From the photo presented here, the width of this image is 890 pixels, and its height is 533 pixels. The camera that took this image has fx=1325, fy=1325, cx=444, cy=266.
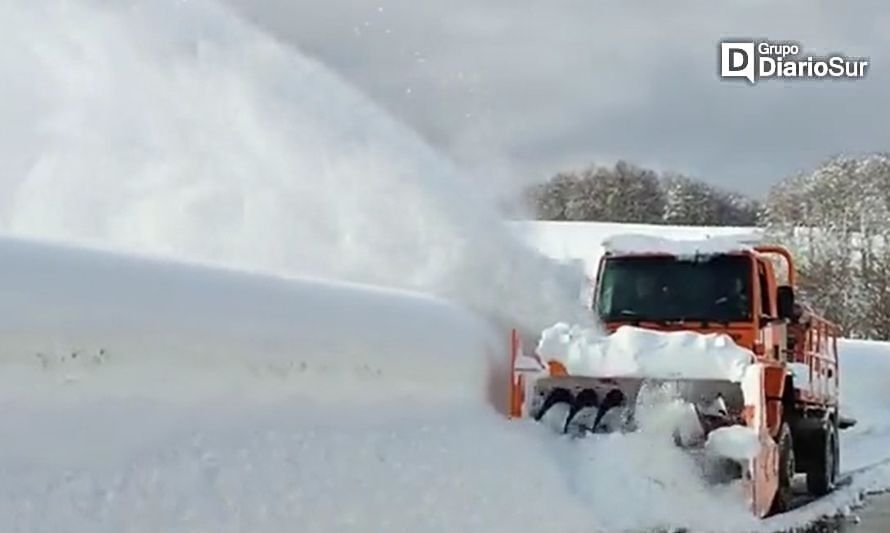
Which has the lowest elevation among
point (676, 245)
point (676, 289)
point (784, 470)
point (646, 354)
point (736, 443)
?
point (784, 470)

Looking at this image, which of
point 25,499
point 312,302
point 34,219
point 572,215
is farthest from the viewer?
point 572,215

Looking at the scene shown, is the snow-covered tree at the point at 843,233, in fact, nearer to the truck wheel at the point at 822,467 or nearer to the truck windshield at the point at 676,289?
the truck wheel at the point at 822,467

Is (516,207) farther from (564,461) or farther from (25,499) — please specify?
(25,499)

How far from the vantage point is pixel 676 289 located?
11.7 m

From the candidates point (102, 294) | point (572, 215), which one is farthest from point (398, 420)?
point (572, 215)

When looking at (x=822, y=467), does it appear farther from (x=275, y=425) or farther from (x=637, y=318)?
(x=275, y=425)

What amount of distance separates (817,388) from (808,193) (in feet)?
136

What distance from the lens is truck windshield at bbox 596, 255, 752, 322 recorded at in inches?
451

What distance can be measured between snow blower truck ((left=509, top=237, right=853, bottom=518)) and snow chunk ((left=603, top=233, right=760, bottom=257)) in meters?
0.01

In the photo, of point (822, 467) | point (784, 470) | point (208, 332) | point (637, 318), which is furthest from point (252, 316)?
point (822, 467)

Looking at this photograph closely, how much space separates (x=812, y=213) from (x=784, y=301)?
1640 inches

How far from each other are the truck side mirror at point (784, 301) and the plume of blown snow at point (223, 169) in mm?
1833

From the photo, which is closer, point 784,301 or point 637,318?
point 637,318

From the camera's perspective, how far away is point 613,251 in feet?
39.6
